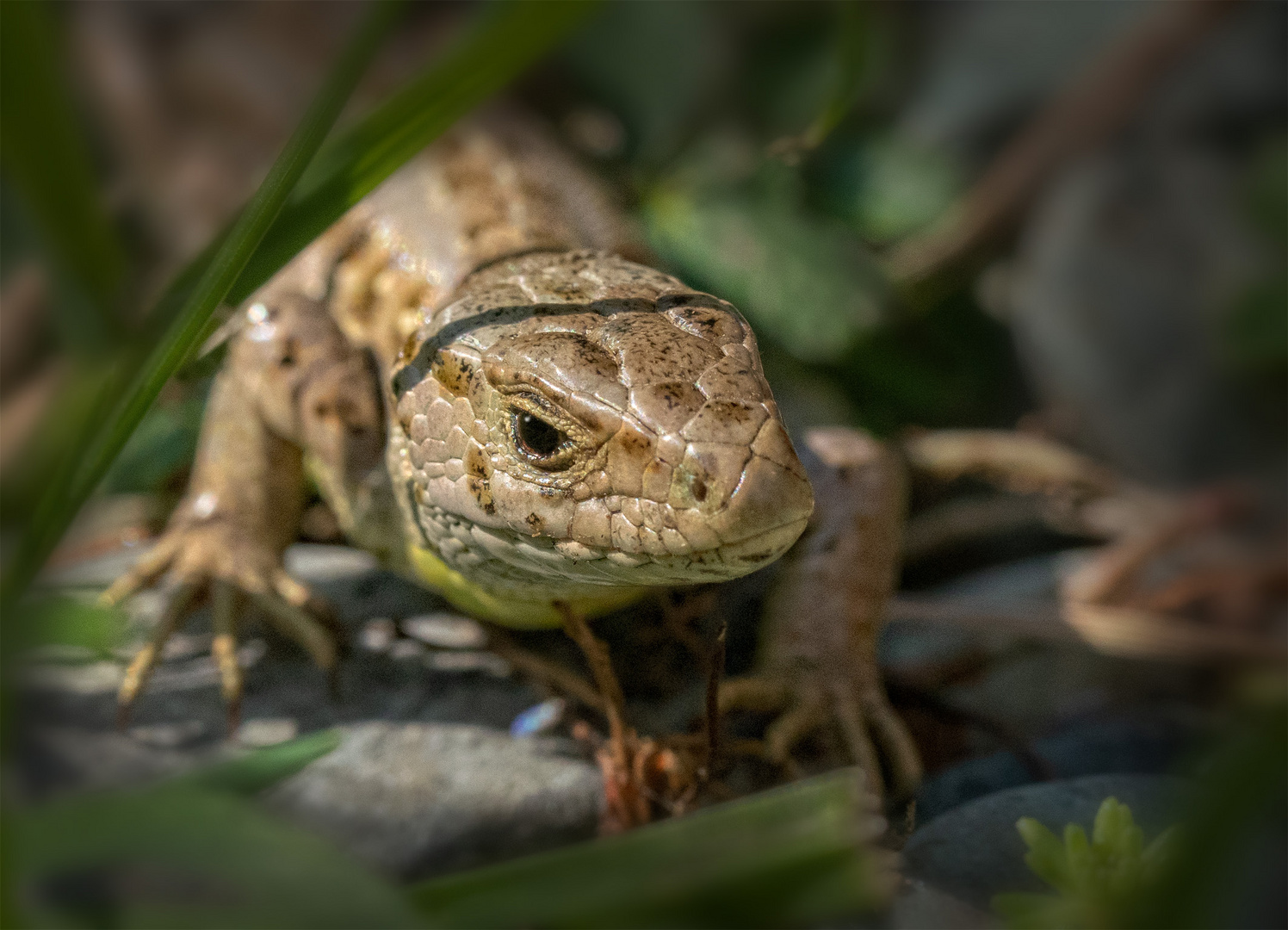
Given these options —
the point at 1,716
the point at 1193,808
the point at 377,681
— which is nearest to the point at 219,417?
the point at 377,681

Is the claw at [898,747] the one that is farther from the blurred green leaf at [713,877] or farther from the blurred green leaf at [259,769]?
the blurred green leaf at [259,769]

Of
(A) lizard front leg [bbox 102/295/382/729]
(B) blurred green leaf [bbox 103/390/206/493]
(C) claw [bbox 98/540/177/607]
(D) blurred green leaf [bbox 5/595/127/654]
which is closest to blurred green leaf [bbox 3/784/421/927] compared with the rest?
(D) blurred green leaf [bbox 5/595/127/654]

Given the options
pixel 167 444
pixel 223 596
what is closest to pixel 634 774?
pixel 223 596

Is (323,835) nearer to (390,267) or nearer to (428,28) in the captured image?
(390,267)

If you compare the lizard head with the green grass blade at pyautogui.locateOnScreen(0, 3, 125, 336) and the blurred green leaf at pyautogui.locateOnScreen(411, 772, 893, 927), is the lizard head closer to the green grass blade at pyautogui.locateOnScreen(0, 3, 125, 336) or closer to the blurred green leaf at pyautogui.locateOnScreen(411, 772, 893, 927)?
the blurred green leaf at pyautogui.locateOnScreen(411, 772, 893, 927)

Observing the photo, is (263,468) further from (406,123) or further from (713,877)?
(713,877)
